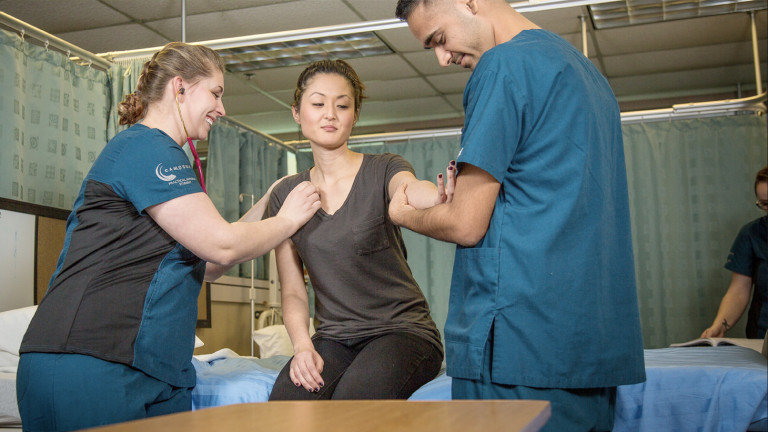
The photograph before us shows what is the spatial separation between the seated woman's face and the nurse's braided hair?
1.22ft

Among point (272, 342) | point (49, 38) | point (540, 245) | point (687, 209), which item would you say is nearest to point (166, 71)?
point (540, 245)

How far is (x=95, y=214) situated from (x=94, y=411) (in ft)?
1.20

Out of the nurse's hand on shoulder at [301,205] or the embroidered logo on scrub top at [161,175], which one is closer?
the embroidered logo on scrub top at [161,175]

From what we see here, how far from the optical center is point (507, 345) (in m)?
1.10

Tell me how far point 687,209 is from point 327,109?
323 cm

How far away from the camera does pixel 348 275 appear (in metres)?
1.79

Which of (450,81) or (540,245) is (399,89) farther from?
(540,245)

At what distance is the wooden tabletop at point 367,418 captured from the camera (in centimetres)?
81

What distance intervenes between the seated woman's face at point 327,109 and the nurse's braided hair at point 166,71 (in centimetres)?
37

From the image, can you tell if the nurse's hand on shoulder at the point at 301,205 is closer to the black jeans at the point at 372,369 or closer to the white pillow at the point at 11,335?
the black jeans at the point at 372,369

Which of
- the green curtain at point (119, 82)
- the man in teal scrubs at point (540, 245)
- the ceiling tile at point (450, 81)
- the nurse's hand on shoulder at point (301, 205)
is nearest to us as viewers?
the man in teal scrubs at point (540, 245)

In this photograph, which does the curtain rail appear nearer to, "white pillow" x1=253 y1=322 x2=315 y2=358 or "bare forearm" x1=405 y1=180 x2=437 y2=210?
"white pillow" x1=253 y1=322 x2=315 y2=358

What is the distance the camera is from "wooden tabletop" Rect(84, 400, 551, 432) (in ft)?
2.67

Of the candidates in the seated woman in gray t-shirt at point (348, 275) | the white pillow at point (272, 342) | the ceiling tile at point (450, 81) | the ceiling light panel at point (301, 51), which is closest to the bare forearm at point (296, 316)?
the seated woman in gray t-shirt at point (348, 275)
